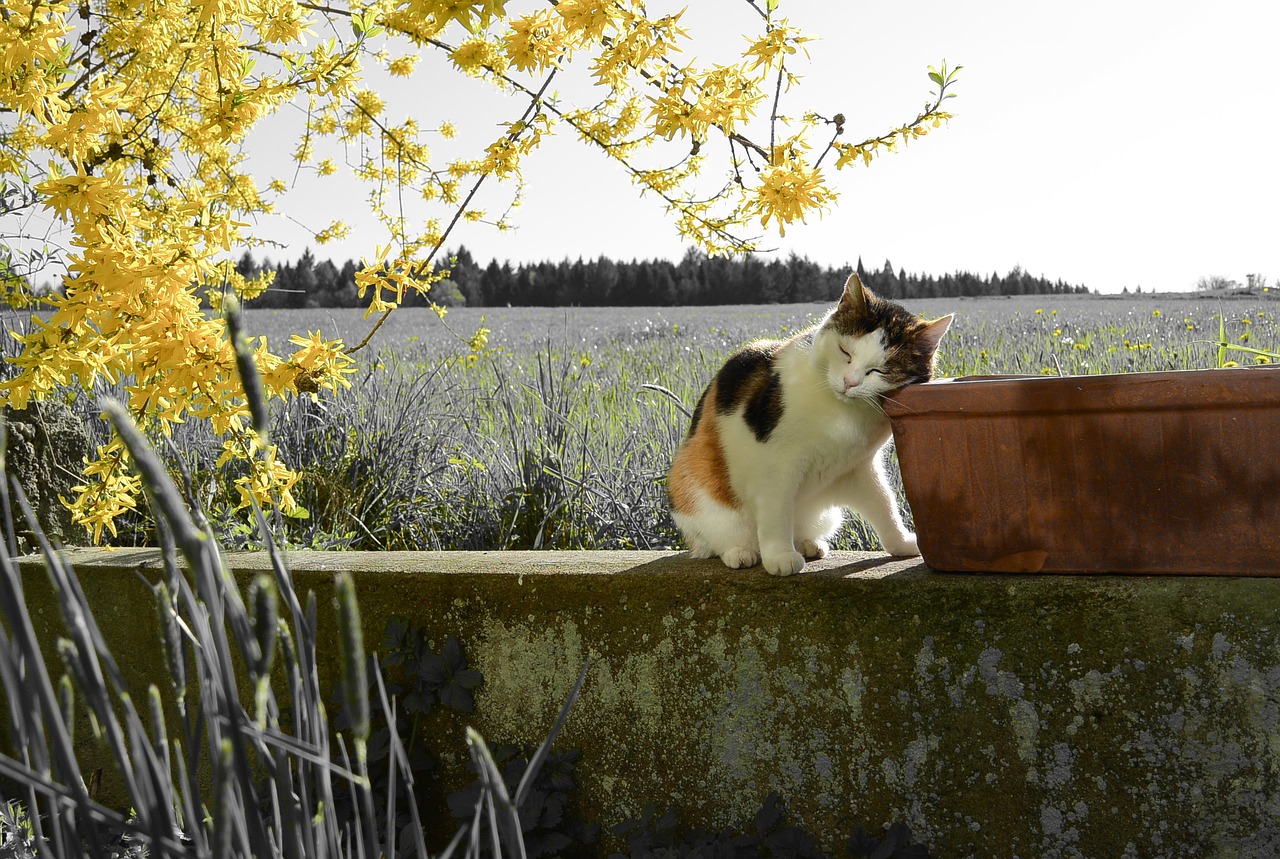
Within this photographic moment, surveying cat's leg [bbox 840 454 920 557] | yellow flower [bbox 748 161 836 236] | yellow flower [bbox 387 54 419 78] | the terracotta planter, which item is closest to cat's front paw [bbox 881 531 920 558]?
cat's leg [bbox 840 454 920 557]

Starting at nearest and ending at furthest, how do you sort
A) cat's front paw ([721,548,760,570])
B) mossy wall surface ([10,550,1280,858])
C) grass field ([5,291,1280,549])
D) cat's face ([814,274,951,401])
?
mossy wall surface ([10,550,1280,858]), cat's face ([814,274,951,401]), cat's front paw ([721,548,760,570]), grass field ([5,291,1280,549])

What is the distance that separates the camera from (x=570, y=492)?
3.03 m

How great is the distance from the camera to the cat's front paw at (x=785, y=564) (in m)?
1.74

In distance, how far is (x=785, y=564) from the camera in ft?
5.69

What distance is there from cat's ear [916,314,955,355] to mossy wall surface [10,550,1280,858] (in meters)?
0.42

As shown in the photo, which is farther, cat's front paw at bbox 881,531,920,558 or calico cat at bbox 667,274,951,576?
cat's front paw at bbox 881,531,920,558

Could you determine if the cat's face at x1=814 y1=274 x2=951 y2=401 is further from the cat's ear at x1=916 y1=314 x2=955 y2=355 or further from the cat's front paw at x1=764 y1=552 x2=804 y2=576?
the cat's front paw at x1=764 y1=552 x2=804 y2=576

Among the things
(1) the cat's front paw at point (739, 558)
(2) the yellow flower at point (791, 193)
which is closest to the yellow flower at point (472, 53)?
(2) the yellow flower at point (791, 193)

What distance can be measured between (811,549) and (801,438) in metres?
0.34

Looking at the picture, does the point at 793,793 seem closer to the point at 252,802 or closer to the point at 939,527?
the point at 939,527

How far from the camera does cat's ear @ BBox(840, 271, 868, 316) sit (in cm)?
176

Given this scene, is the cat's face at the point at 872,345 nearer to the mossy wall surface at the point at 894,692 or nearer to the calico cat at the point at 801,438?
the calico cat at the point at 801,438

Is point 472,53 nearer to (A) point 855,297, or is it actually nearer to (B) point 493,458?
(A) point 855,297

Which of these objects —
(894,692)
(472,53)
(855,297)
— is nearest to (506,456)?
(472,53)
